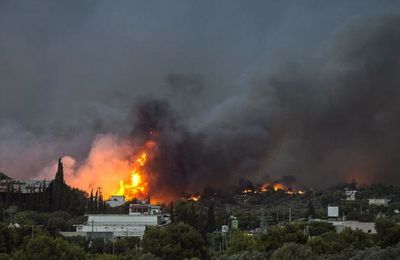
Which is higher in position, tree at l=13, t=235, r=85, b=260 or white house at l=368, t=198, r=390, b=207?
white house at l=368, t=198, r=390, b=207

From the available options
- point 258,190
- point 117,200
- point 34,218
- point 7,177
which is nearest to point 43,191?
point 34,218

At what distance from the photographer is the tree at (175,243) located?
29172 mm

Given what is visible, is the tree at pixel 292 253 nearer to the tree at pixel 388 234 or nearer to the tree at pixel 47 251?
the tree at pixel 47 251

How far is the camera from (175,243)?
30.0m

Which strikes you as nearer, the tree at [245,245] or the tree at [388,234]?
the tree at [245,245]

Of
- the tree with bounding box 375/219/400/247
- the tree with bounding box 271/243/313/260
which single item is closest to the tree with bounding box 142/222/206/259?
the tree with bounding box 271/243/313/260

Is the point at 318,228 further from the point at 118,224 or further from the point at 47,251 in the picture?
the point at 47,251

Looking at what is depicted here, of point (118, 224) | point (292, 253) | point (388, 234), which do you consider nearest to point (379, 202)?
point (118, 224)

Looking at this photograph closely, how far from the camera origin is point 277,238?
31875mm

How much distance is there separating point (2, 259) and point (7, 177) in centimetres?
5057

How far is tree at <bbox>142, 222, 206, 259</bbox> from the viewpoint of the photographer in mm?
29172

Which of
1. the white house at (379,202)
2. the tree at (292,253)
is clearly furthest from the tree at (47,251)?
the white house at (379,202)

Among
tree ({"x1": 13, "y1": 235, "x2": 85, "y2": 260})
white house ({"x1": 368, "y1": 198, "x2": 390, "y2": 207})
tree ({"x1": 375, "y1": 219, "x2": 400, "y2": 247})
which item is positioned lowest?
→ tree ({"x1": 13, "y1": 235, "x2": 85, "y2": 260})

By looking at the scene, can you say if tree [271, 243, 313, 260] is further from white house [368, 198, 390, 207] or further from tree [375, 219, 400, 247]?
white house [368, 198, 390, 207]
